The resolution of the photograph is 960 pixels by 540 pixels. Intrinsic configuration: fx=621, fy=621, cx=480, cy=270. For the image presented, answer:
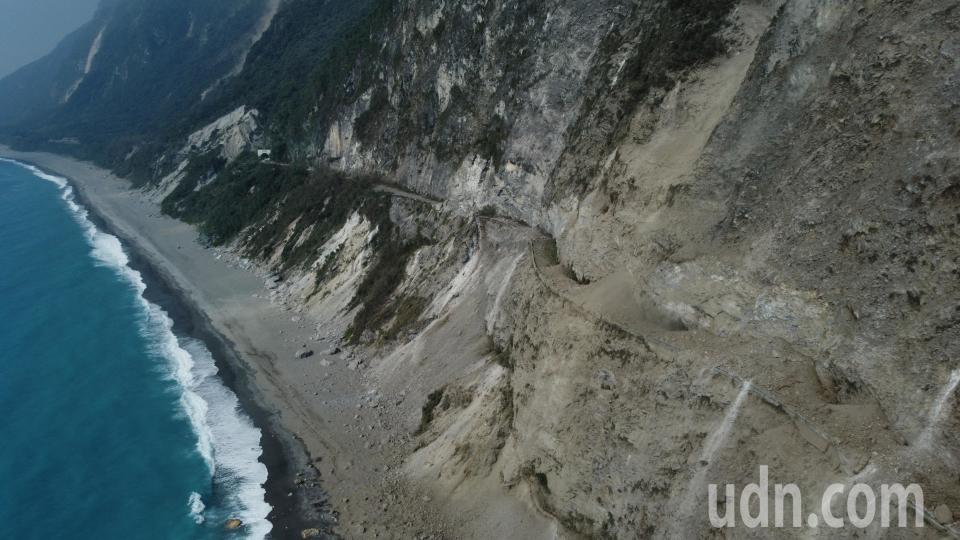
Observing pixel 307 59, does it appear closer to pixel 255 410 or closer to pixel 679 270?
pixel 255 410

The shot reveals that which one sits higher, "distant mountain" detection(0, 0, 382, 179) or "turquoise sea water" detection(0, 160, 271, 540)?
"distant mountain" detection(0, 0, 382, 179)

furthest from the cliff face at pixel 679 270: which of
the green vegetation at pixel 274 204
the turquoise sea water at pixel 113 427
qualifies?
the green vegetation at pixel 274 204

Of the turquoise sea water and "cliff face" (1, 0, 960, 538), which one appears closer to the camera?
"cliff face" (1, 0, 960, 538)

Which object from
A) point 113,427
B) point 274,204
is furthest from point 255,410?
point 274,204

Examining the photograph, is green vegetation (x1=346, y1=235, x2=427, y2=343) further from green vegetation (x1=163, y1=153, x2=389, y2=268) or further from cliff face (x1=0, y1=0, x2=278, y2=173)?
cliff face (x1=0, y1=0, x2=278, y2=173)

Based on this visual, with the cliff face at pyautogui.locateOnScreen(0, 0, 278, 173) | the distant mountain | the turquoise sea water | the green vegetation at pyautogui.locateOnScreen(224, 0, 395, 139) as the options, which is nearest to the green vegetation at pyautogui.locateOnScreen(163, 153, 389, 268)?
the green vegetation at pyautogui.locateOnScreen(224, 0, 395, 139)

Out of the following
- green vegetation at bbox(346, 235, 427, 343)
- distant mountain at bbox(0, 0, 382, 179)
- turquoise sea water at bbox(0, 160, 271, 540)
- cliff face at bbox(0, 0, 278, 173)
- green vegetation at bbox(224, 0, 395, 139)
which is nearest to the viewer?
turquoise sea water at bbox(0, 160, 271, 540)

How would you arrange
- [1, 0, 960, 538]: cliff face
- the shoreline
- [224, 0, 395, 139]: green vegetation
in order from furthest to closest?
[224, 0, 395, 139]: green vegetation
the shoreline
[1, 0, 960, 538]: cliff face
